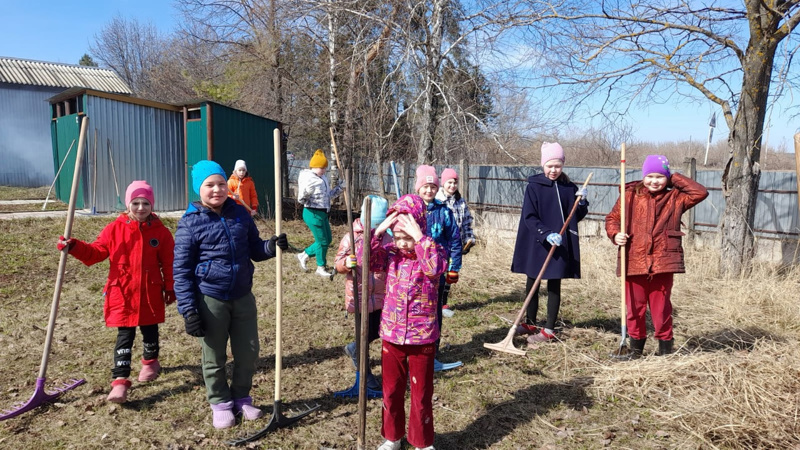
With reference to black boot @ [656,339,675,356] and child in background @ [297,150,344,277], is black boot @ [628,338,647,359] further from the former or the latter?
child in background @ [297,150,344,277]

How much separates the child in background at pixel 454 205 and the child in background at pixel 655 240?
1.64m

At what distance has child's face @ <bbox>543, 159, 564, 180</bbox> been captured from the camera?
460 cm

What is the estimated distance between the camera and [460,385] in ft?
13.2

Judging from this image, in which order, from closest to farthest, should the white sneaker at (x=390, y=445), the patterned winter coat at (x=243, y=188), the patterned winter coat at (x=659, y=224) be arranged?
the white sneaker at (x=390, y=445), the patterned winter coat at (x=659, y=224), the patterned winter coat at (x=243, y=188)

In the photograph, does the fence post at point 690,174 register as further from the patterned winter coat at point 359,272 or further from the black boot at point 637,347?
the patterned winter coat at point 359,272

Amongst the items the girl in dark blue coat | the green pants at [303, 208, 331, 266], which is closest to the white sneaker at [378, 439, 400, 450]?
the girl in dark blue coat

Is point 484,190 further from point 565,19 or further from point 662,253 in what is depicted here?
point 662,253

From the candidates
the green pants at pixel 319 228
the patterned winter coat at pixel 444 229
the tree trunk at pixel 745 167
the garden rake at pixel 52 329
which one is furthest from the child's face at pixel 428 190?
the tree trunk at pixel 745 167

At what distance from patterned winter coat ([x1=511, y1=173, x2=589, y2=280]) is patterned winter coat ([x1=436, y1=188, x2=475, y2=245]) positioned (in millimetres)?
943

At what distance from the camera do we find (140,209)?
3.67 m

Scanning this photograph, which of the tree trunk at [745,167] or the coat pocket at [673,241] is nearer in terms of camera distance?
the coat pocket at [673,241]

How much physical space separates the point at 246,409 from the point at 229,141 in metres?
9.46

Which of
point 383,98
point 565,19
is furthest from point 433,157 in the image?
point 565,19

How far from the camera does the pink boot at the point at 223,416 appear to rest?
3.31 metres
